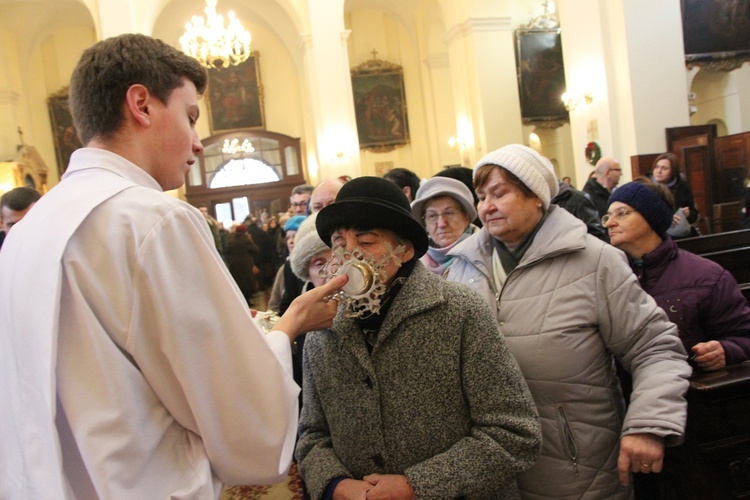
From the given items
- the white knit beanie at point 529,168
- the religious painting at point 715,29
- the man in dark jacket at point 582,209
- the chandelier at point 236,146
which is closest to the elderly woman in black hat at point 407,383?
the white knit beanie at point 529,168

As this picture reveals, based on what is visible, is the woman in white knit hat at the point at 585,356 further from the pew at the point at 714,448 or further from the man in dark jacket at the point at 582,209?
the man in dark jacket at the point at 582,209

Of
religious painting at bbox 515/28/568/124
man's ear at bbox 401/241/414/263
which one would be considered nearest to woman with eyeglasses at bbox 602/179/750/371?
man's ear at bbox 401/241/414/263

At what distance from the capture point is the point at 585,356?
73.6 inches

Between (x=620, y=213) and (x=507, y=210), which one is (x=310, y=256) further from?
(x=620, y=213)

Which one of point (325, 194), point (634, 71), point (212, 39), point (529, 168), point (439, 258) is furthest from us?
point (212, 39)

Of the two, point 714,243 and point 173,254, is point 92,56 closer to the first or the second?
point 173,254

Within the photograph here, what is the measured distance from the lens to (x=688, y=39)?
10867mm

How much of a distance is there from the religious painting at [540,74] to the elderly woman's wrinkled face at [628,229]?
13001mm

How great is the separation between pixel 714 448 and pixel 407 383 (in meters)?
1.14

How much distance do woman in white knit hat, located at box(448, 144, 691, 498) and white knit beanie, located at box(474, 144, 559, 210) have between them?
0.16 meters

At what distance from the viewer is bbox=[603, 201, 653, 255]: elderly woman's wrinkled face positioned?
2555 mm

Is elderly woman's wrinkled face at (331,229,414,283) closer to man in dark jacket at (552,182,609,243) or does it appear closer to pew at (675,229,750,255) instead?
man in dark jacket at (552,182,609,243)

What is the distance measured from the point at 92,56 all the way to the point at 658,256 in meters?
2.22

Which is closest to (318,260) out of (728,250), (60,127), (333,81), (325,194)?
(325,194)
